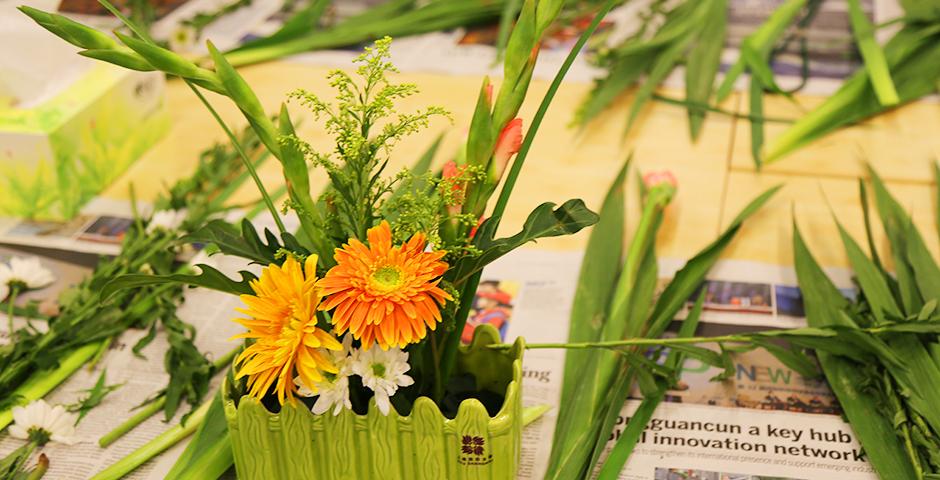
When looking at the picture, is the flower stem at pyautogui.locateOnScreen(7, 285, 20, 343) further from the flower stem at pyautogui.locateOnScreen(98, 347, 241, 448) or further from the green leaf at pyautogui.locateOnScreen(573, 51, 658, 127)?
the green leaf at pyautogui.locateOnScreen(573, 51, 658, 127)

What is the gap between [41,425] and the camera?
0.94m

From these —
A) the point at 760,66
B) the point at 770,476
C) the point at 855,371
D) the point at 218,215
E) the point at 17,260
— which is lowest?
the point at 770,476

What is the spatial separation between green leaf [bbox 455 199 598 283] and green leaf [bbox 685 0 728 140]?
766mm

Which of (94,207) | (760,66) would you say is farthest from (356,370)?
(760,66)


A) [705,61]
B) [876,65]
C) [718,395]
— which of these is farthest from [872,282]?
[705,61]

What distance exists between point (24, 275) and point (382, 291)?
2.09ft

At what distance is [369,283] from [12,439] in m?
0.48

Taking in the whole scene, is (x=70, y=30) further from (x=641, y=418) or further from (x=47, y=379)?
(x=641, y=418)

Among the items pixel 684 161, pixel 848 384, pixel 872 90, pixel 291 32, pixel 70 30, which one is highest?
pixel 291 32

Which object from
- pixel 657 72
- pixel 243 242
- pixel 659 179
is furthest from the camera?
pixel 657 72

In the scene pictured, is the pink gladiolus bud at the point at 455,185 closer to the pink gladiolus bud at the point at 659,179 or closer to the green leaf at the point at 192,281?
the green leaf at the point at 192,281

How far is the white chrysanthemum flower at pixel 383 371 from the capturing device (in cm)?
71

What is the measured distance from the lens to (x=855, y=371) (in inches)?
37.9

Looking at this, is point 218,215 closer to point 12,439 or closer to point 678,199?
point 12,439
